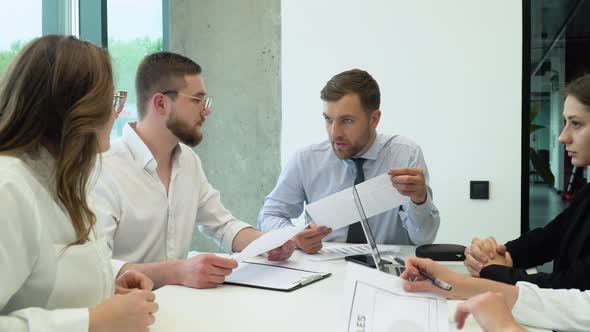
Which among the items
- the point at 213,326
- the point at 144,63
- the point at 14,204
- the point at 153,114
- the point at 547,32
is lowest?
the point at 213,326

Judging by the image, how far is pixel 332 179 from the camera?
8.96ft

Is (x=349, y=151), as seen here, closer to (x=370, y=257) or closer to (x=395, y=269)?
(x=370, y=257)

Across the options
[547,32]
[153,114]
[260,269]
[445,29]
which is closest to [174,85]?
[153,114]

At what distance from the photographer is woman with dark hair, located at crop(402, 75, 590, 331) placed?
1.19 metres

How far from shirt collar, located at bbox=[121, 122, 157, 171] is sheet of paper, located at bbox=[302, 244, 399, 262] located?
688 millimetres

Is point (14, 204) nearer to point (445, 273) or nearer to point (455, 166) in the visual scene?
point (445, 273)

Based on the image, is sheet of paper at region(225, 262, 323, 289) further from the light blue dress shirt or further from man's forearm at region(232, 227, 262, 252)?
the light blue dress shirt

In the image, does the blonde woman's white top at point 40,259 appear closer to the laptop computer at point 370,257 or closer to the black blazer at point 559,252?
the laptop computer at point 370,257

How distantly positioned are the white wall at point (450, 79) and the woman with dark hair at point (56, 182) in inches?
96.1

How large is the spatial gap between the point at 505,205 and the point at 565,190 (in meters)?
0.53

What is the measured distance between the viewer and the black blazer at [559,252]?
5.09ft

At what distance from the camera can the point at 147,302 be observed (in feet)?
3.93

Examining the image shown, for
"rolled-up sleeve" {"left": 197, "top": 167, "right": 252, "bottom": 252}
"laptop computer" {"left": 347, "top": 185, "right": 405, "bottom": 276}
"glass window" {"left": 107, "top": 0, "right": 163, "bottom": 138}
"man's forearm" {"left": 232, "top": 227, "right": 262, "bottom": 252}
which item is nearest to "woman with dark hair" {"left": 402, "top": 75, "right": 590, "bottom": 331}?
"laptop computer" {"left": 347, "top": 185, "right": 405, "bottom": 276}

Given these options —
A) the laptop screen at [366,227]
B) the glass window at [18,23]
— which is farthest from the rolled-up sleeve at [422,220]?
the glass window at [18,23]
